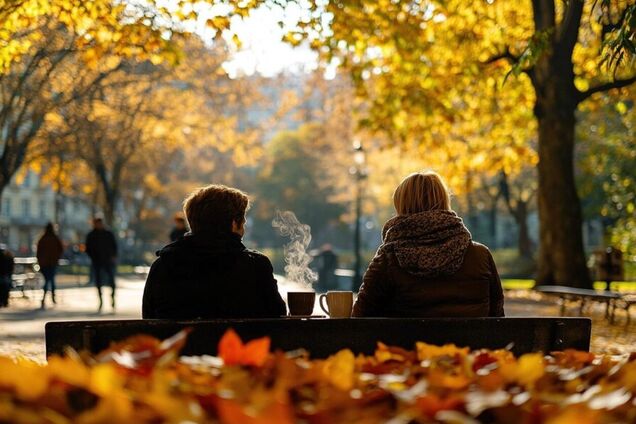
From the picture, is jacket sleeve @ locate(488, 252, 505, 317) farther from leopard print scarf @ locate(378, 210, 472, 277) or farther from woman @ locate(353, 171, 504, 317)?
leopard print scarf @ locate(378, 210, 472, 277)

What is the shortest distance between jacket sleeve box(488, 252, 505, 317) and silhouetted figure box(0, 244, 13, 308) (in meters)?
18.8

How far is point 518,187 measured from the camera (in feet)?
192

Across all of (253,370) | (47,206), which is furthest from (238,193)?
(47,206)

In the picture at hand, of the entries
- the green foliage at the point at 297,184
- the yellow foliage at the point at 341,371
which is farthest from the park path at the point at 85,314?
the green foliage at the point at 297,184

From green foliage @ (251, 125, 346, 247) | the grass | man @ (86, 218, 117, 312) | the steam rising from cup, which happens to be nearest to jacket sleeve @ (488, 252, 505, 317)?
the steam rising from cup

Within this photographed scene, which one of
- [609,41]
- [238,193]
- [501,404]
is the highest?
[609,41]

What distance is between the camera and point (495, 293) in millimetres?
6039

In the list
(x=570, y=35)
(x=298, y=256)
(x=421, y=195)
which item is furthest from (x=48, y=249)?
(x=421, y=195)

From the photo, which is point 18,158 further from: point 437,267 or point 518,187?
point 518,187

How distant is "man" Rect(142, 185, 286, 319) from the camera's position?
19.0 ft

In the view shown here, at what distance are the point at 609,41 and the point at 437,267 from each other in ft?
12.9

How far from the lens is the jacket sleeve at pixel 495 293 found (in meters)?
5.98

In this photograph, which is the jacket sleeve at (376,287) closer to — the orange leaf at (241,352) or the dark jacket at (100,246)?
the orange leaf at (241,352)

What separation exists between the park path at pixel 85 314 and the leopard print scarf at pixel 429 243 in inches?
164
